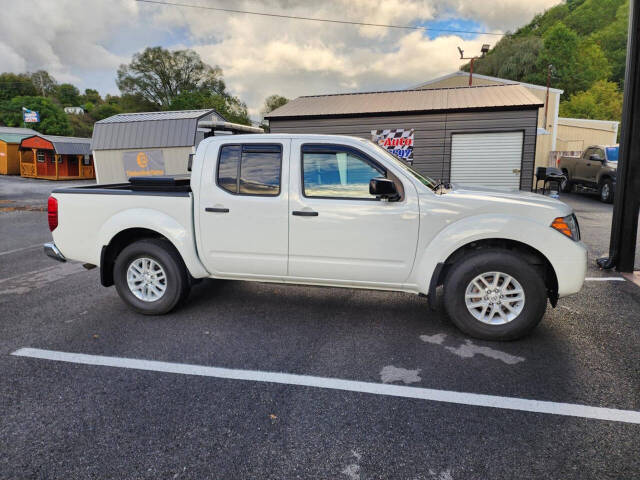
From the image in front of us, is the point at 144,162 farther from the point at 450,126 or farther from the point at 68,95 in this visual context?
the point at 68,95

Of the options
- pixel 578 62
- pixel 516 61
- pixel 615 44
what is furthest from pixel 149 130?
pixel 615 44

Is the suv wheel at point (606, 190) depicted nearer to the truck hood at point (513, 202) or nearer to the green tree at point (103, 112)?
the truck hood at point (513, 202)

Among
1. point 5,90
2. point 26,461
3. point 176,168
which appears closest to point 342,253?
point 26,461

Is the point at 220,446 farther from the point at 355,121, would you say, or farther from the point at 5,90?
the point at 5,90

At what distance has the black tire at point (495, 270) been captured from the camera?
3.82 metres

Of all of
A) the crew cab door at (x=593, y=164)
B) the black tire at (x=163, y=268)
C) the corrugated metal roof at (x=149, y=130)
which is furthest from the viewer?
the corrugated metal roof at (x=149, y=130)

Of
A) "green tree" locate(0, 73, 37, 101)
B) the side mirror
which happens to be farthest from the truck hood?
"green tree" locate(0, 73, 37, 101)

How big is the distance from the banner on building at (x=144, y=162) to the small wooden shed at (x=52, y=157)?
50.6ft

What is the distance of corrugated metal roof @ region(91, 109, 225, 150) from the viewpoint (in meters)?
18.5

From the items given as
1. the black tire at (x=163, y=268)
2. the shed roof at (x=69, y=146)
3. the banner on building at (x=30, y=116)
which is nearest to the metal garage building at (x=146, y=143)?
the shed roof at (x=69, y=146)

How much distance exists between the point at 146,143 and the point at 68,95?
3645 inches

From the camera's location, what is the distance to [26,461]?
2391 mm

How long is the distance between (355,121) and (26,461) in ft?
46.1

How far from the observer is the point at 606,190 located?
15805mm
